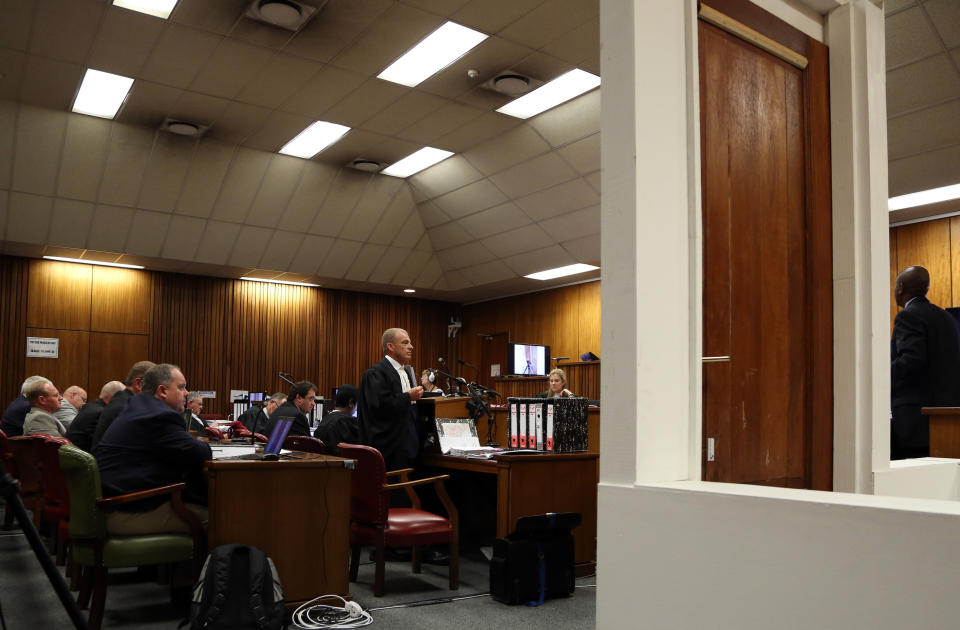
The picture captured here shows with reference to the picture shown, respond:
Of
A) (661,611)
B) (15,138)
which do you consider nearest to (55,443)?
(661,611)

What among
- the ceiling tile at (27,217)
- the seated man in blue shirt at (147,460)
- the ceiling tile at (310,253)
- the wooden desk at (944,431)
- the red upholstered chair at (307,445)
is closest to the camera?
the wooden desk at (944,431)

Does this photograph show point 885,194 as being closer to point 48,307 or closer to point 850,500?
point 850,500

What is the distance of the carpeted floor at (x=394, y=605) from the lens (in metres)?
3.80

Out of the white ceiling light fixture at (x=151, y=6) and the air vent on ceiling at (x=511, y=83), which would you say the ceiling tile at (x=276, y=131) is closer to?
the white ceiling light fixture at (x=151, y=6)

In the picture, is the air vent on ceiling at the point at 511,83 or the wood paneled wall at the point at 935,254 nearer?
the air vent on ceiling at the point at 511,83

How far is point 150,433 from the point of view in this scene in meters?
3.78

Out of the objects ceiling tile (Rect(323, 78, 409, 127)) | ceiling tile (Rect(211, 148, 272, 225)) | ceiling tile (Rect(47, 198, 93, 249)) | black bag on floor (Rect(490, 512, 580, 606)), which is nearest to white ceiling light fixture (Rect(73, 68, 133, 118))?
ceiling tile (Rect(47, 198, 93, 249))

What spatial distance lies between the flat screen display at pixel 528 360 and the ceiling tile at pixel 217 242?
4.45 meters

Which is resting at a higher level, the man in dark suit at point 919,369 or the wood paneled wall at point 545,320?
the wood paneled wall at point 545,320

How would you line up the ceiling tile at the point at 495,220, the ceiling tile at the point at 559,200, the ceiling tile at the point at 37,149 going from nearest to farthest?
the ceiling tile at the point at 37,149
the ceiling tile at the point at 559,200
the ceiling tile at the point at 495,220

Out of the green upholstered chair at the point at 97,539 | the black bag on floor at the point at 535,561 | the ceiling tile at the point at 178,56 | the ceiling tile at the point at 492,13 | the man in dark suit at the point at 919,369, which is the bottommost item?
the black bag on floor at the point at 535,561

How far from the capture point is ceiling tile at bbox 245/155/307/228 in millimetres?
10734

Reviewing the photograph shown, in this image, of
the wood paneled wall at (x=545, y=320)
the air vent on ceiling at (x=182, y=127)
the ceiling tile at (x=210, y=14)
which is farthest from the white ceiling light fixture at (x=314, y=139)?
the wood paneled wall at (x=545, y=320)

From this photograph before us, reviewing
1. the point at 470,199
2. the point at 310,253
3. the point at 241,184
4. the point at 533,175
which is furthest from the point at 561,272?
the point at 241,184
